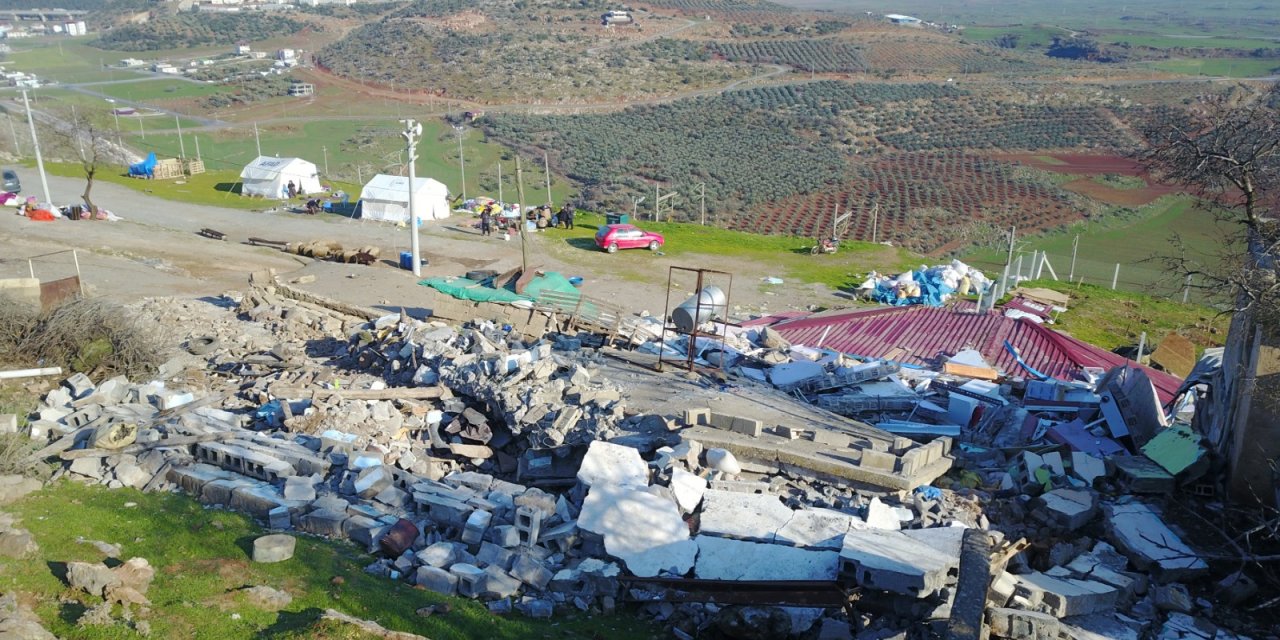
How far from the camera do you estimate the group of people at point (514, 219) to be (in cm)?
3216

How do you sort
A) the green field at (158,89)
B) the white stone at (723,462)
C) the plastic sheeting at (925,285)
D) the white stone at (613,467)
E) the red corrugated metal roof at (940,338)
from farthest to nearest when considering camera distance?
the green field at (158,89) → the plastic sheeting at (925,285) → the red corrugated metal roof at (940,338) → the white stone at (723,462) → the white stone at (613,467)

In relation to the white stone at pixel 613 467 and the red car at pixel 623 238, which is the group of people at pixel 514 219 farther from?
the white stone at pixel 613 467

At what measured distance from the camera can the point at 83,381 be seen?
48.0 ft

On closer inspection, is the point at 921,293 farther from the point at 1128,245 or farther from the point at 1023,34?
the point at 1023,34

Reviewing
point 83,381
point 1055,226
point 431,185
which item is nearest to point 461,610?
point 83,381

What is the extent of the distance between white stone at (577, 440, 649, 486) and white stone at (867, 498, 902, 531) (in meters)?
2.66

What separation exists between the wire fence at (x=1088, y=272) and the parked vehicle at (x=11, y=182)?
3512 centimetres

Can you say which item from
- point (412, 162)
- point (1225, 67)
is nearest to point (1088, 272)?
point (412, 162)

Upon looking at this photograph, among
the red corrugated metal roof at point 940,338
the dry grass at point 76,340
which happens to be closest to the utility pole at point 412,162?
the dry grass at point 76,340

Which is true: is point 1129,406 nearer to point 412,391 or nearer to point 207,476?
point 412,391

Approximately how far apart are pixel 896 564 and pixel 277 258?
74.7 ft

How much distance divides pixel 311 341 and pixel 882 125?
177 ft

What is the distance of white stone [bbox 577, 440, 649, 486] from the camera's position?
443 inches

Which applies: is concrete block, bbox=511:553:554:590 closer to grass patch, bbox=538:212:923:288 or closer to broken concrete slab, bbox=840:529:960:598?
broken concrete slab, bbox=840:529:960:598
